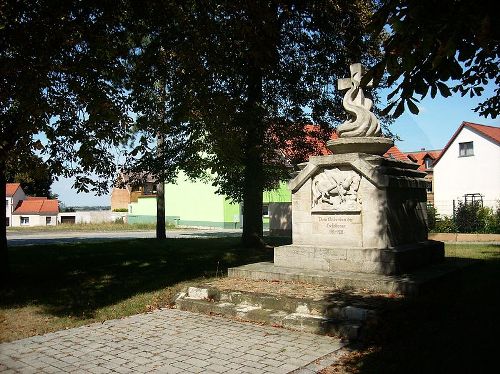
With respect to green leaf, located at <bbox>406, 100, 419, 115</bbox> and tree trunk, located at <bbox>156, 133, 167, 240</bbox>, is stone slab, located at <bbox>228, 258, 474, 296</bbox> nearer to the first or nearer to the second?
green leaf, located at <bbox>406, 100, 419, 115</bbox>

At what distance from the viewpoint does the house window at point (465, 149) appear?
114 feet

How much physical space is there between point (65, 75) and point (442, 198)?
110 ft

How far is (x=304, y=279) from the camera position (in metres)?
8.18

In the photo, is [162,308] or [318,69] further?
[318,69]

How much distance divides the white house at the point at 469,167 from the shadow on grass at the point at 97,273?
77.7 ft

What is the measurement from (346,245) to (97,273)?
620cm

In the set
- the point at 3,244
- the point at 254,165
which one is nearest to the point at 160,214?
the point at 254,165

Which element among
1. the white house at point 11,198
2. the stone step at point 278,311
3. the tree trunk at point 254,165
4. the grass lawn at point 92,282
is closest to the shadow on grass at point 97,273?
the grass lawn at point 92,282

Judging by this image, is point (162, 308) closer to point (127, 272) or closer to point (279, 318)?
point (279, 318)

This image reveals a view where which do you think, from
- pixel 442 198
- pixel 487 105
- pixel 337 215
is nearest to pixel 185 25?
pixel 337 215

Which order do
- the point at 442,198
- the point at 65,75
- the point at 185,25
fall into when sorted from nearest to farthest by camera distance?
the point at 65,75, the point at 185,25, the point at 442,198

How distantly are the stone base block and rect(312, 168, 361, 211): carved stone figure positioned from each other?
2.88 ft

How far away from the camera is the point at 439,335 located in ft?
18.4

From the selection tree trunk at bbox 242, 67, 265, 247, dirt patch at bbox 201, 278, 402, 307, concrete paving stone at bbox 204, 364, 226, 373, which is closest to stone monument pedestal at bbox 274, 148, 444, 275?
dirt patch at bbox 201, 278, 402, 307
